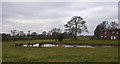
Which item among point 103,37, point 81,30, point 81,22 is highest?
point 81,22

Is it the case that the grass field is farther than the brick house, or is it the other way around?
the brick house

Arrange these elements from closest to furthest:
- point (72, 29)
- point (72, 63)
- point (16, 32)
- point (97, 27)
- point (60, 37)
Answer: point (72, 63) < point (60, 37) < point (72, 29) < point (97, 27) < point (16, 32)

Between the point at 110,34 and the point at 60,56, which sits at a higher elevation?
the point at 110,34

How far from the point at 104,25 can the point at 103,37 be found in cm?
2211

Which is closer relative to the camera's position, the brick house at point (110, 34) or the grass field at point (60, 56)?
the grass field at point (60, 56)

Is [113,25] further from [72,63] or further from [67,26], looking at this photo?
[72,63]

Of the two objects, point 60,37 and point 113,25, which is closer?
point 60,37

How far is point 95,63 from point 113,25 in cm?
8839

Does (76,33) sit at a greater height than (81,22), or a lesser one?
lesser

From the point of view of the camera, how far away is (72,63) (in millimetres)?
Result: 12742

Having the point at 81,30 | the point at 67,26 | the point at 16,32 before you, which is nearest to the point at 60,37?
the point at 67,26

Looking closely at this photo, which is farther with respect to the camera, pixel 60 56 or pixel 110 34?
pixel 110 34

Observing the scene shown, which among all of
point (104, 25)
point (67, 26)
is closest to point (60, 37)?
point (67, 26)

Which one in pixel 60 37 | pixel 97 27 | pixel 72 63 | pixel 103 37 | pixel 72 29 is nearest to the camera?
pixel 72 63
